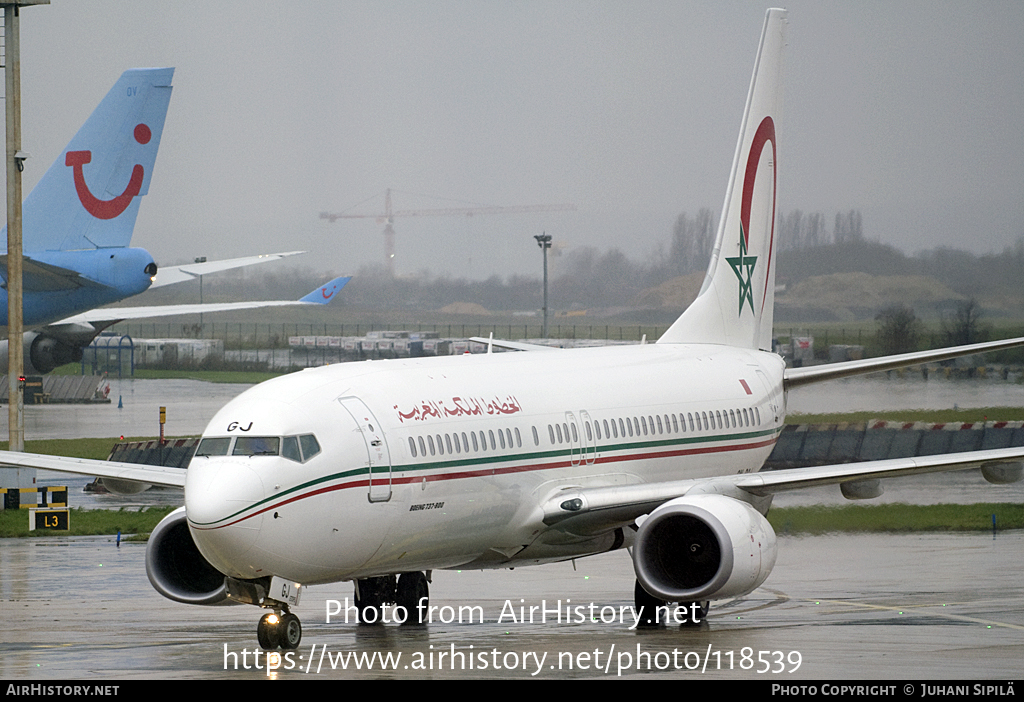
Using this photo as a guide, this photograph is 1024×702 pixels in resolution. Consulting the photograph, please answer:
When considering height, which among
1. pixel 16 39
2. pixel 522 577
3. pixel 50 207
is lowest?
pixel 522 577

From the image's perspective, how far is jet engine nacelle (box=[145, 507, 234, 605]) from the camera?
607 inches

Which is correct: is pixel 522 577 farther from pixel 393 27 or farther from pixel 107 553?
pixel 393 27

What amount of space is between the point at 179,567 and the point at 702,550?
5705 mm

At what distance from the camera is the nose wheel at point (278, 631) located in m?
14.0

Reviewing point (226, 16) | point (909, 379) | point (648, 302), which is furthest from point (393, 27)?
point (909, 379)

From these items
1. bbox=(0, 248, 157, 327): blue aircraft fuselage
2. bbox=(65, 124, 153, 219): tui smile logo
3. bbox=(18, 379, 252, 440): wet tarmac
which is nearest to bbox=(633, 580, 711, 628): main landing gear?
→ bbox=(18, 379, 252, 440): wet tarmac

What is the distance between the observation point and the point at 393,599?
18.0 meters

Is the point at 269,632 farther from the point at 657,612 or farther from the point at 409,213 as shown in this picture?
the point at 409,213

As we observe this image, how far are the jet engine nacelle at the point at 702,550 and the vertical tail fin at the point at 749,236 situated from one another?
6932 millimetres

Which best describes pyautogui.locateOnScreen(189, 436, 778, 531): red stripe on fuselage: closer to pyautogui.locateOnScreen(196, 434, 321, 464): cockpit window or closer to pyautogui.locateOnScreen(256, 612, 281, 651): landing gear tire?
pyautogui.locateOnScreen(196, 434, 321, 464): cockpit window

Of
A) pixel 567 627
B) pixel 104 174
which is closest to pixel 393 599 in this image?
pixel 567 627

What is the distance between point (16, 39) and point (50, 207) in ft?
44.6

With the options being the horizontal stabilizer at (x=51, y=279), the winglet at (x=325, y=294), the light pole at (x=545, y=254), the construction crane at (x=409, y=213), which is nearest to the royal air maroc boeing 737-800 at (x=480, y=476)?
the winglet at (x=325, y=294)

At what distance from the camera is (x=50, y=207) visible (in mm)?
40688
